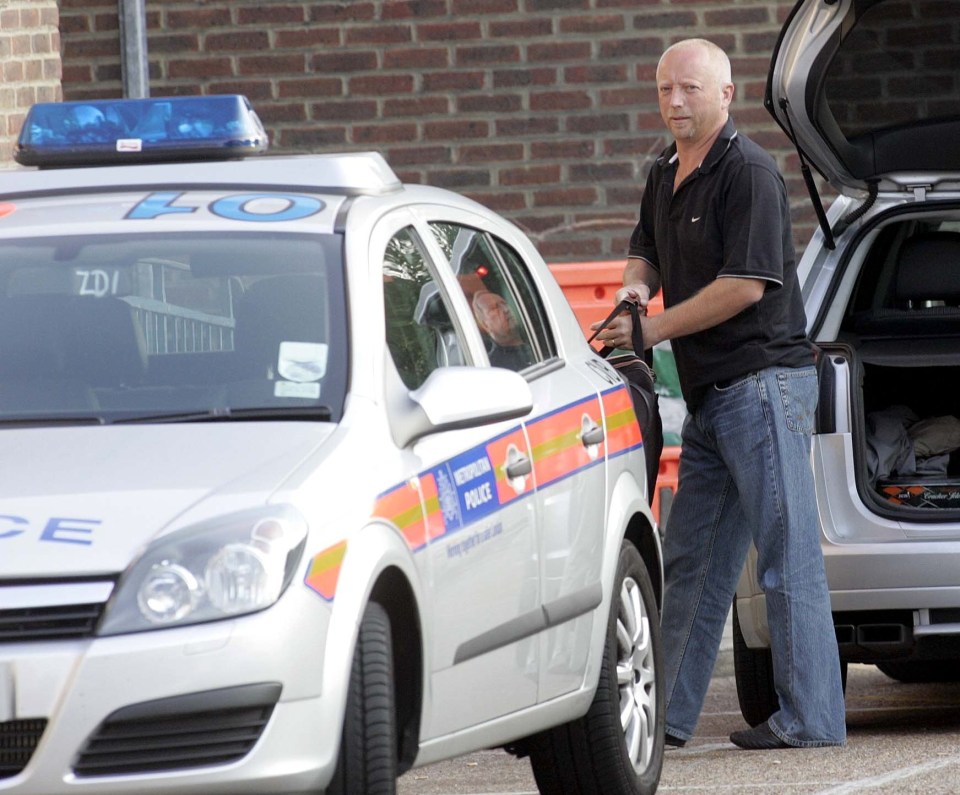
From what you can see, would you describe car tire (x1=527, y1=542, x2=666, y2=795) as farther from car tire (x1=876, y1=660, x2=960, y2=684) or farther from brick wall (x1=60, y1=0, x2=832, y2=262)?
brick wall (x1=60, y1=0, x2=832, y2=262)

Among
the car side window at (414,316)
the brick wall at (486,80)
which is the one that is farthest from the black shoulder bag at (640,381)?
the brick wall at (486,80)

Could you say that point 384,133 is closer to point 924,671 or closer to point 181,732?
point 924,671

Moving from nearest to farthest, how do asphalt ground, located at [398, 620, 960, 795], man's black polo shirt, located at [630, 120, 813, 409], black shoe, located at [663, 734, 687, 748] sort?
asphalt ground, located at [398, 620, 960, 795] → man's black polo shirt, located at [630, 120, 813, 409] → black shoe, located at [663, 734, 687, 748]

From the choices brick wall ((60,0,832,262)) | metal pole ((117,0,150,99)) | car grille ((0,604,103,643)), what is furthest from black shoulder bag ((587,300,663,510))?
brick wall ((60,0,832,262))

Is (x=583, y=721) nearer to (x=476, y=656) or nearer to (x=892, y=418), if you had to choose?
(x=476, y=656)

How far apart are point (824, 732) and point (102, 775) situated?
3054mm

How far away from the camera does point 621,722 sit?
527 centimetres

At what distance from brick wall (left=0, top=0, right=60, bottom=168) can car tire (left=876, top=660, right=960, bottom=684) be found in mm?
4298

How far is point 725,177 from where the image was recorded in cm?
618

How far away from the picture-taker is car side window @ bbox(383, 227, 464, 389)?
453cm

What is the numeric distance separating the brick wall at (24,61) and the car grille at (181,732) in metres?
6.12

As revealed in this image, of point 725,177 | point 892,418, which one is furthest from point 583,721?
point 892,418

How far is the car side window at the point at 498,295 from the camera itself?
16.7 feet

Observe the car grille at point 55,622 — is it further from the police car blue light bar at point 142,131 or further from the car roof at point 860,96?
the car roof at point 860,96
